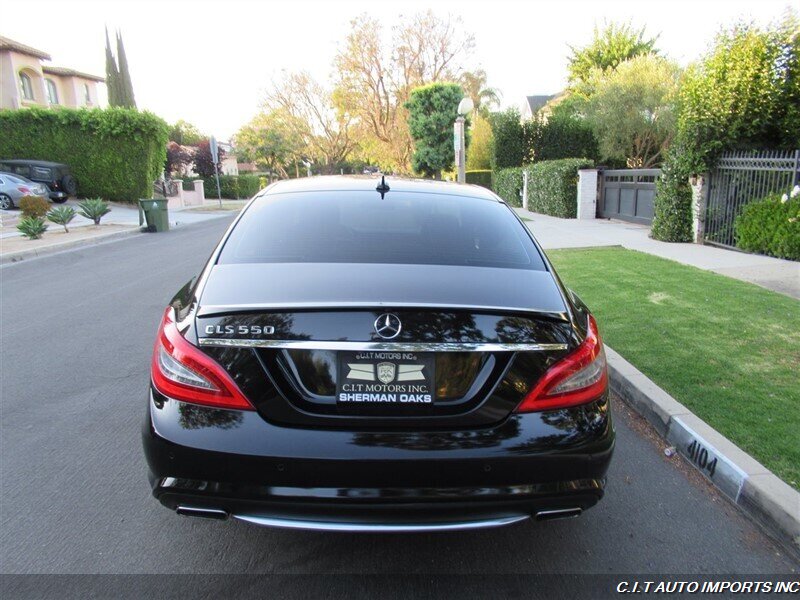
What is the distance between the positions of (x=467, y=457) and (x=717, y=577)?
1344 mm

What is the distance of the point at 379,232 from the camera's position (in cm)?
308

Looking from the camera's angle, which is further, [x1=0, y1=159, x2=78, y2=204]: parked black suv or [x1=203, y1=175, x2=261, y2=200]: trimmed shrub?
[x1=203, y1=175, x2=261, y2=200]: trimmed shrub

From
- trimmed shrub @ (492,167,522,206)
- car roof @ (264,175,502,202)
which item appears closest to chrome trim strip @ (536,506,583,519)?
car roof @ (264,175,502,202)

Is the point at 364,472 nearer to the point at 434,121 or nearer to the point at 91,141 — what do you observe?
the point at 91,141

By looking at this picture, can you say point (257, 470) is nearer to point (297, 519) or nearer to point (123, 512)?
point (297, 519)

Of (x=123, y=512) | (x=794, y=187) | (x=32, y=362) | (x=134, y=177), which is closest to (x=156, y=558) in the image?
(x=123, y=512)

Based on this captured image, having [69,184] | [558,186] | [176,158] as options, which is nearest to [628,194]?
[558,186]

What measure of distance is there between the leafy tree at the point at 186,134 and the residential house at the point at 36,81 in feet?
30.7

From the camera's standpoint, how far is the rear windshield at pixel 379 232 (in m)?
2.78

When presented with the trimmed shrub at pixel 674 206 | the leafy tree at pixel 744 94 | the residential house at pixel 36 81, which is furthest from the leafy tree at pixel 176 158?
the leafy tree at pixel 744 94

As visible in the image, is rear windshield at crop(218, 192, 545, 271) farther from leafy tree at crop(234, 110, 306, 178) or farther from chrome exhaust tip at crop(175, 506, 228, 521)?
leafy tree at crop(234, 110, 306, 178)

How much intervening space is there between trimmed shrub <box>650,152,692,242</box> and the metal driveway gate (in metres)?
2.67

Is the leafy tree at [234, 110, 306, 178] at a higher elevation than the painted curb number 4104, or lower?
higher

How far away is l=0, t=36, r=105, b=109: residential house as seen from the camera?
41.2 meters
